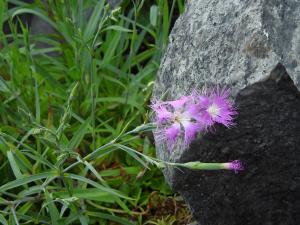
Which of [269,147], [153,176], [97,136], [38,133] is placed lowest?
[153,176]

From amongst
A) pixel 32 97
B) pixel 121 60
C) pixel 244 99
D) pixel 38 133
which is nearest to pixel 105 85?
pixel 121 60

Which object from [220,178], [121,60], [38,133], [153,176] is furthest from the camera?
[121,60]

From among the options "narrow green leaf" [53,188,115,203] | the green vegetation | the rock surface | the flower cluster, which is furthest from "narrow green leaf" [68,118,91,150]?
the flower cluster

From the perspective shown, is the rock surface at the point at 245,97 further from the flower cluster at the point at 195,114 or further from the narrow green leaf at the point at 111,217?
the narrow green leaf at the point at 111,217

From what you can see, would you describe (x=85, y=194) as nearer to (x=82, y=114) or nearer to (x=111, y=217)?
(x=111, y=217)

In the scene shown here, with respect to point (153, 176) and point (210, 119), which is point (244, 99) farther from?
point (153, 176)

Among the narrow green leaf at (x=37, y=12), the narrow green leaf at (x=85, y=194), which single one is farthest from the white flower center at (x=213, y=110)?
the narrow green leaf at (x=37, y=12)
